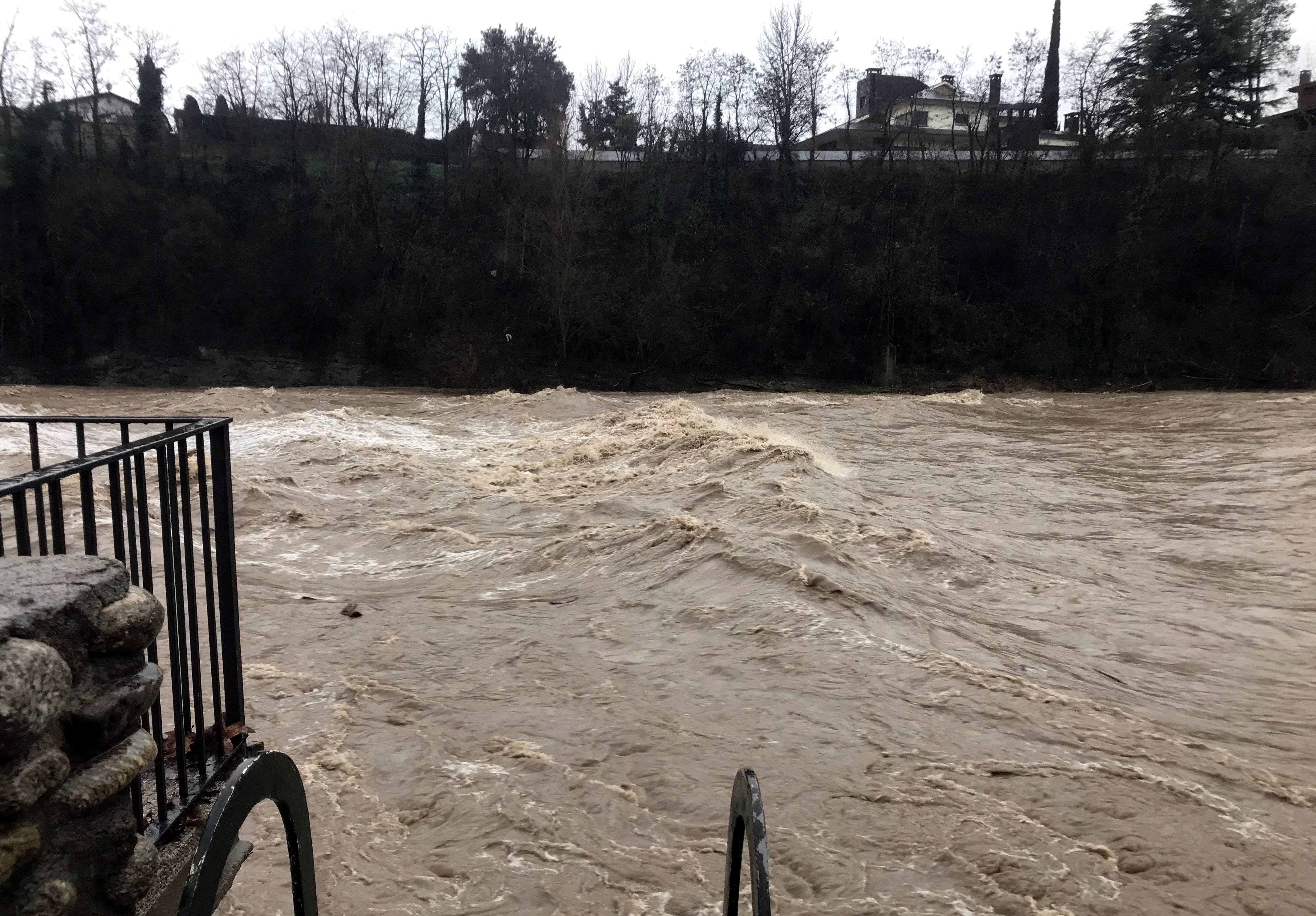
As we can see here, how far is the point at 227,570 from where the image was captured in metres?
3.83

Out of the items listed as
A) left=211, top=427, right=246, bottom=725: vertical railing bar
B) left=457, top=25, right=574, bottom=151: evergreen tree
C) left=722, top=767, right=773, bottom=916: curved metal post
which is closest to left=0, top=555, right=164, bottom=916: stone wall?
left=211, top=427, right=246, bottom=725: vertical railing bar

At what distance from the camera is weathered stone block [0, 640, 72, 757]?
196cm

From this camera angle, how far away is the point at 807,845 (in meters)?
4.57

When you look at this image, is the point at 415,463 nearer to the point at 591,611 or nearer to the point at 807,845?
the point at 591,611

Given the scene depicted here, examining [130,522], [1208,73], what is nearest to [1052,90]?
[1208,73]

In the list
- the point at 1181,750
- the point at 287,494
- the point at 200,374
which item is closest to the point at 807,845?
the point at 1181,750

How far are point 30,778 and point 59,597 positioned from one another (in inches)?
16.7

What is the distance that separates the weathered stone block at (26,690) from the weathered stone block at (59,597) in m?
0.05

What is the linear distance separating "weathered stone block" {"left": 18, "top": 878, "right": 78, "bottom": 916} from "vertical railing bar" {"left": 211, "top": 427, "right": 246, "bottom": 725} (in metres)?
1.48

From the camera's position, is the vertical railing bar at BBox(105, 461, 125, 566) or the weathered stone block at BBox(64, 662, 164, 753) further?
the vertical railing bar at BBox(105, 461, 125, 566)

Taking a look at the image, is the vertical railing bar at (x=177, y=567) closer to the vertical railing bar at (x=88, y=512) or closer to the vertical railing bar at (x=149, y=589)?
the vertical railing bar at (x=149, y=589)

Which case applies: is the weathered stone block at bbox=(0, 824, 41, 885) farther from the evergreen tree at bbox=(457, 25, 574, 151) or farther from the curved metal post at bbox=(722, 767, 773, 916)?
the evergreen tree at bbox=(457, 25, 574, 151)

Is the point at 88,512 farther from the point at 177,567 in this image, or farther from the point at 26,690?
the point at 26,690

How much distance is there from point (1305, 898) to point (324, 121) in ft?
141
